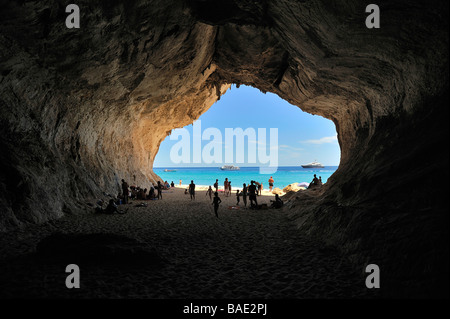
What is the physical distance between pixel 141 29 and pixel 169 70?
5.66 metres

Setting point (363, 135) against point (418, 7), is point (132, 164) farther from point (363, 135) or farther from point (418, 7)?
point (418, 7)

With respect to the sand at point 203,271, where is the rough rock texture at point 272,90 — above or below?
above

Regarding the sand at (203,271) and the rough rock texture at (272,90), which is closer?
the sand at (203,271)

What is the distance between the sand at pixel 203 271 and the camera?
5.07 meters

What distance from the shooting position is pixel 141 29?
12.4m

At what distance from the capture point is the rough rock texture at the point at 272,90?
18.3 feet

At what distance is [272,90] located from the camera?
22.5 m

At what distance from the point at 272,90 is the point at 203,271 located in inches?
756

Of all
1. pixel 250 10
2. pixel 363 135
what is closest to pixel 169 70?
pixel 250 10

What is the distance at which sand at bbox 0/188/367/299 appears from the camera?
16.6 feet

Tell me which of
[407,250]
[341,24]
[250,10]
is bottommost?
[407,250]

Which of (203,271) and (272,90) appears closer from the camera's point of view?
(203,271)

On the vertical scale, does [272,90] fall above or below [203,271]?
above

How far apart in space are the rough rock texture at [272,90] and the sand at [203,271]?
91 centimetres
